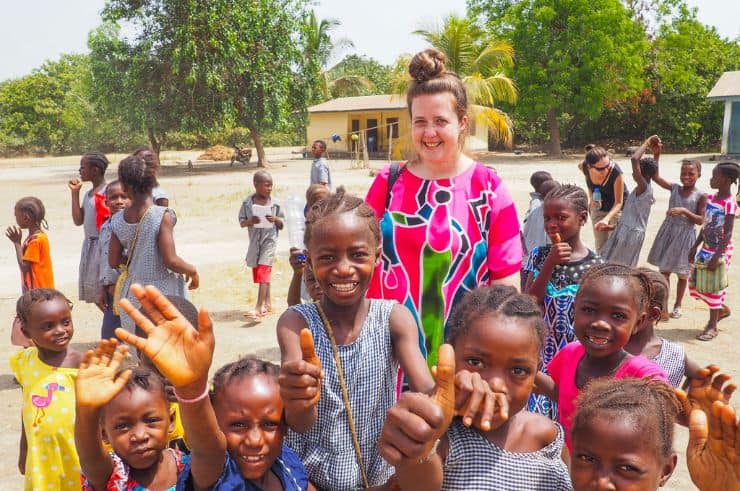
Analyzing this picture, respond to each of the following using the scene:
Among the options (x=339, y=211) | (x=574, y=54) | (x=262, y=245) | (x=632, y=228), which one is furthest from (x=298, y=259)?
(x=574, y=54)

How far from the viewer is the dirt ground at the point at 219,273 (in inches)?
192

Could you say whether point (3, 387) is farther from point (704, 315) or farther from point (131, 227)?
point (704, 315)

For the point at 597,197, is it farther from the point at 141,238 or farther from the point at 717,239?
the point at 141,238

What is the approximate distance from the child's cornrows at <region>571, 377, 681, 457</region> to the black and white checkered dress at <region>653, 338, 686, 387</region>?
30.4 inches

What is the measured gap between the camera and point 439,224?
2311 mm

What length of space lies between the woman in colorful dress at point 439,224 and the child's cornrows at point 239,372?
0.71m

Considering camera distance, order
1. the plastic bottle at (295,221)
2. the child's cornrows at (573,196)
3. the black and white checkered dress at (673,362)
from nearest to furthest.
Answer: the black and white checkered dress at (673,362)
the child's cornrows at (573,196)
the plastic bottle at (295,221)

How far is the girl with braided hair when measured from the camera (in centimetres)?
563

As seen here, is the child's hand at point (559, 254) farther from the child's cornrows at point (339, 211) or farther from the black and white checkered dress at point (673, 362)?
the child's cornrows at point (339, 211)

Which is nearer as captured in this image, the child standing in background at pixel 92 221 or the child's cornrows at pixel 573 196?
the child's cornrows at pixel 573 196

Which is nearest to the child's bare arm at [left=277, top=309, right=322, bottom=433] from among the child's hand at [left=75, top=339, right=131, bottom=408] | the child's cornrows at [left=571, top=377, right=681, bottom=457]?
the child's hand at [left=75, top=339, right=131, bottom=408]

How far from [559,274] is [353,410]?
5.29 ft

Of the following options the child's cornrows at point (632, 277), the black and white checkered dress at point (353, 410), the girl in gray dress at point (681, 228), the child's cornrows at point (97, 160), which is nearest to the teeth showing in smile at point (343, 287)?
the black and white checkered dress at point (353, 410)

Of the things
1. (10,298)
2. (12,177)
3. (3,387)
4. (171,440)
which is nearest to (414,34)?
(12,177)
